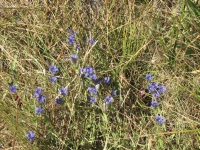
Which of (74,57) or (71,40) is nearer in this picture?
(74,57)

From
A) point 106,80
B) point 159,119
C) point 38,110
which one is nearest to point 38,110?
point 38,110

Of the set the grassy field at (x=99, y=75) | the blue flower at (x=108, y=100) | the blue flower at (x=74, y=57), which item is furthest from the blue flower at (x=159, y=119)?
the blue flower at (x=74, y=57)

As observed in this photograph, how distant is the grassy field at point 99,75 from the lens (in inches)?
69.8

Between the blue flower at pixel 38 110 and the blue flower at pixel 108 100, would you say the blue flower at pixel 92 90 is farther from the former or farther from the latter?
the blue flower at pixel 38 110

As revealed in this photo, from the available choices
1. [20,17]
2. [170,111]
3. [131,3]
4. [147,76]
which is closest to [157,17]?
[131,3]

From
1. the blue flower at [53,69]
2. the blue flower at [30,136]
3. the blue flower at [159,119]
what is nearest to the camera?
the blue flower at [30,136]

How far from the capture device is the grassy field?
1.77m

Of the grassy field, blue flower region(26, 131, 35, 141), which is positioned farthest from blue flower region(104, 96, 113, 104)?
blue flower region(26, 131, 35, 141)

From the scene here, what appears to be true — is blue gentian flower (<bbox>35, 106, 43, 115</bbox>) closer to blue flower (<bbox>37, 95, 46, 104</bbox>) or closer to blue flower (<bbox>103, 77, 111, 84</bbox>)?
blue flower (<bbox>37, 95, 46, 104</bbox>)

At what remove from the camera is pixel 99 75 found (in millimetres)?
1977

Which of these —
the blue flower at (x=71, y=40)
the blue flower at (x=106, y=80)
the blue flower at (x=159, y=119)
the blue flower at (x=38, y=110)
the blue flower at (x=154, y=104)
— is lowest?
the blue flower at (x=159, y=119)

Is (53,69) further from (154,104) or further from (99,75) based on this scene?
(154,104)

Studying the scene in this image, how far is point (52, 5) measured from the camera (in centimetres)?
229

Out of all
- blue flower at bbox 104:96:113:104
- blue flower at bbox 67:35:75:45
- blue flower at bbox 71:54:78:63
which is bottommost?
blue flower at bbox 104:96:113:104
